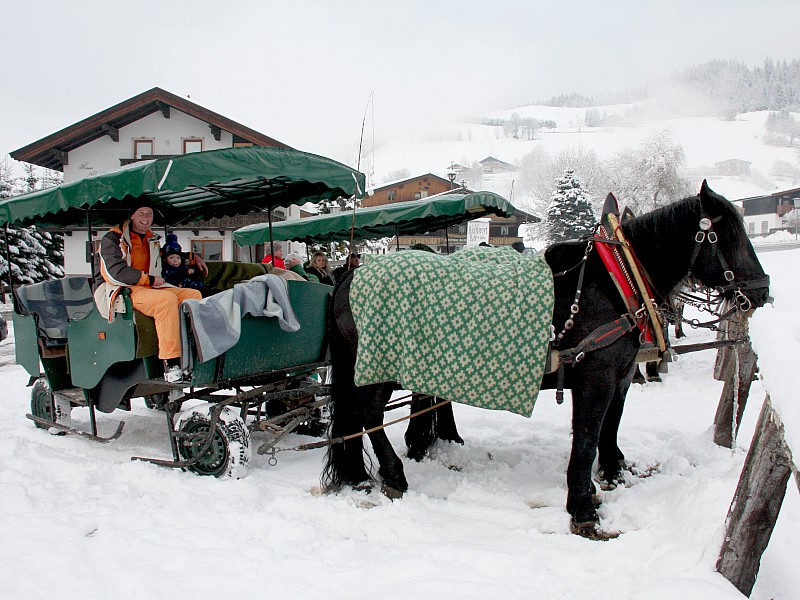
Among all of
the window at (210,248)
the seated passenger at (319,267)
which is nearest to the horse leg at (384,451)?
the seated passenger at (319,267)

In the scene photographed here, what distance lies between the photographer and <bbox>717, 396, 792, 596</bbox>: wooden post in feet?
6.94

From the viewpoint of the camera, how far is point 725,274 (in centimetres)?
341

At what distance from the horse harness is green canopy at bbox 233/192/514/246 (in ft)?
10.8

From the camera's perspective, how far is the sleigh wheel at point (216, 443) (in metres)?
4.14

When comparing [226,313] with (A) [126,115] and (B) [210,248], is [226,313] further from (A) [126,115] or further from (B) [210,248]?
(A) [126,115]

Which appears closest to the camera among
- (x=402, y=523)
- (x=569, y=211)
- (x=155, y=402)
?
(x=402, y=523)

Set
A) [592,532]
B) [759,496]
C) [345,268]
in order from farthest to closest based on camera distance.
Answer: [345,268]
[592,532]
[759,496]

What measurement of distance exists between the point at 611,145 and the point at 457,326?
127m

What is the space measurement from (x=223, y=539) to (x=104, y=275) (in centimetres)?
233

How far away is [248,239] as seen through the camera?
34.2 feet

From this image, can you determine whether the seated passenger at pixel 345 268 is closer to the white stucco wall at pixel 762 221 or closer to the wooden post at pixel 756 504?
the wooden post at pixel 756 504

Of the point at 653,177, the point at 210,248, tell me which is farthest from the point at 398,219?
the point at 653,177

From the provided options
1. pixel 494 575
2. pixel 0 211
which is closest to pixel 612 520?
pixel 494 575

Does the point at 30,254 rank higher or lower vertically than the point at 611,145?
lower
